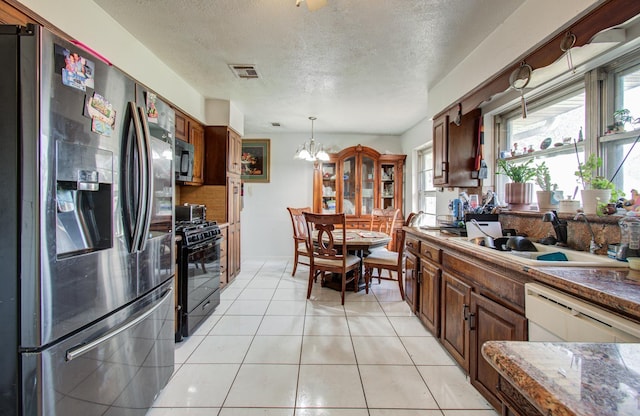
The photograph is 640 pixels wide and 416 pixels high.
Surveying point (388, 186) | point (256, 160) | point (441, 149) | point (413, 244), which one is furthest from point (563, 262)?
point (256, 160)

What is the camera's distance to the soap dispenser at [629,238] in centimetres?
122

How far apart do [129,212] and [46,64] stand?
62 centimetres

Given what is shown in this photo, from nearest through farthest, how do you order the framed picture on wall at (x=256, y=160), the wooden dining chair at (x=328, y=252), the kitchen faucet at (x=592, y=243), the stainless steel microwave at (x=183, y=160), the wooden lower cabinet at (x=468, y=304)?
the wooden lower cabinet at (x=468, y=304), the kitchen faucet at (x=592, y=243), the stainless steel microwave at (x=183, y=160), the wooden dining chair at (x=328, y=252), the framed picture on wall at (x=256, y=160)

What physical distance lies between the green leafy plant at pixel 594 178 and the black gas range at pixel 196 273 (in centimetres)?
277

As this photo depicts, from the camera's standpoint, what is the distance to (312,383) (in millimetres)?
1718

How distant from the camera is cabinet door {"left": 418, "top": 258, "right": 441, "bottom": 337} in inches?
83.4

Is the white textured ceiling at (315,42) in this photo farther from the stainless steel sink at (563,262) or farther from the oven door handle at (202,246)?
the oven door handle at (202,246)

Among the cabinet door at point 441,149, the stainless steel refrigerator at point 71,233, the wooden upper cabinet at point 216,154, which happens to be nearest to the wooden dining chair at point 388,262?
the cabinet door at point 441,149

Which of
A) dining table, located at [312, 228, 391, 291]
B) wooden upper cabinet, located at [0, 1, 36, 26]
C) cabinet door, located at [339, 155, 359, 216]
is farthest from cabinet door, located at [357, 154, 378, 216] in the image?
wooden upper cabinet, located at [0, 1, 36, 26]

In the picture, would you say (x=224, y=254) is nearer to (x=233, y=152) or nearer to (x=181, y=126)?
(x=233, y=152)

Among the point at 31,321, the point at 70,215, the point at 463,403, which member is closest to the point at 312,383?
the point at 463,403

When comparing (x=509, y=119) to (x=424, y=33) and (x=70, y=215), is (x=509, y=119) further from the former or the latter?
(x=70, y=215)

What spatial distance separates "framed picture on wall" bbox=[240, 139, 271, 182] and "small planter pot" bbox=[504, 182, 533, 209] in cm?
400

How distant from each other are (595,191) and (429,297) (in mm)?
1282
